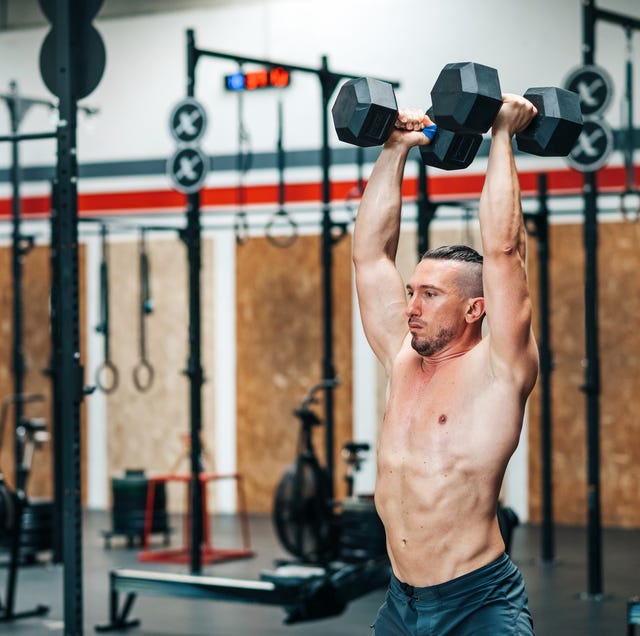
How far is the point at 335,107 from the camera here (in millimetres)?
2842

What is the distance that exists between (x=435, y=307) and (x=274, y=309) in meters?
7.58

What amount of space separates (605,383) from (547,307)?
5.98ft

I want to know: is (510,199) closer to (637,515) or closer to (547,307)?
(547,307)

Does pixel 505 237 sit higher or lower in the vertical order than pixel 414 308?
higher

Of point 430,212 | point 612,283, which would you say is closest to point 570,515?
point 612,283

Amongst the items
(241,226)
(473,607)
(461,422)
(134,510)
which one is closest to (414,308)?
(461,422)

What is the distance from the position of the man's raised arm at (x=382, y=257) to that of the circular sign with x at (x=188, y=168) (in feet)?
14.2

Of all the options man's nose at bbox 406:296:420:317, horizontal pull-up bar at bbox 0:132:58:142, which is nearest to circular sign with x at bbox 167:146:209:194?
horizontal pull-up bar at bbox 0:132:58:142

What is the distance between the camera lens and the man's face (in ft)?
9.16

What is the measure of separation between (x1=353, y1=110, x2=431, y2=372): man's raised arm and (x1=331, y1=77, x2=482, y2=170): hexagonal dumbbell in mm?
119

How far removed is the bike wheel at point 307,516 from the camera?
7172mm

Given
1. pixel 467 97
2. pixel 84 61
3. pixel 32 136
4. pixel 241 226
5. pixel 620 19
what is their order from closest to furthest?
pixel 467 97 → pixel 84 61 → pixel 32 136 → pixel 620 19 → pixel 241 226

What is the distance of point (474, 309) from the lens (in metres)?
2.83

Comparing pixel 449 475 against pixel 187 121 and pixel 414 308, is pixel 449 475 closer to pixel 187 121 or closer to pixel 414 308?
pixel 414 308
